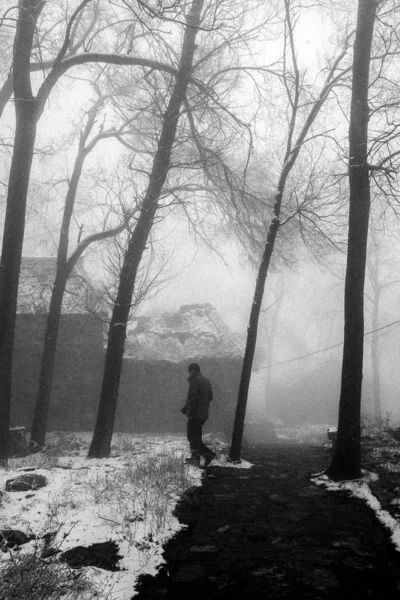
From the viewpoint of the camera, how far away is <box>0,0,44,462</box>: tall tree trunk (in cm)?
786

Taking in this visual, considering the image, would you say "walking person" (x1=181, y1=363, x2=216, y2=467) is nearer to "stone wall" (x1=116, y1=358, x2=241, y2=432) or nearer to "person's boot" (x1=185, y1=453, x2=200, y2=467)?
"person's boot" (x1=185, y1=453, x2=200, y2=467)

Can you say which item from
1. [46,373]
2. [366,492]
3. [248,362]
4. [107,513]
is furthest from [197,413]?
[46,373]

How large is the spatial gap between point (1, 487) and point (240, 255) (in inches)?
363

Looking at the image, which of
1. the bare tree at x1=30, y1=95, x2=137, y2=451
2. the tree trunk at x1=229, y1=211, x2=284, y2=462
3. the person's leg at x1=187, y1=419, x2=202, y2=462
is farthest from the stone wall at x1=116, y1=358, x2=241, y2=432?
the person's leg at x1=187, y1=419, x2=202, y2=462

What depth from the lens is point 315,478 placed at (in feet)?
22.5

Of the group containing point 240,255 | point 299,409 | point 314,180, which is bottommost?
point 299,409

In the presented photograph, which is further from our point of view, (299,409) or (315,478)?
(299,409)

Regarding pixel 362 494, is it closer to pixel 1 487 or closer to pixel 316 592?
pixel 316 592

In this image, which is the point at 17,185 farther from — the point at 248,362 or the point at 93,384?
the point at 93,384

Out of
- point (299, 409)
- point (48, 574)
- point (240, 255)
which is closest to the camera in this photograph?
point (48, 574)

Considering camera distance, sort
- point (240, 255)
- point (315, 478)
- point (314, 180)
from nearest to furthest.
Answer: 1. point (315, 478)
2. point (314, 180)
3. point (240, 255)

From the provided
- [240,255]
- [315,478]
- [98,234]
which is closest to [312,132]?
[240,255]

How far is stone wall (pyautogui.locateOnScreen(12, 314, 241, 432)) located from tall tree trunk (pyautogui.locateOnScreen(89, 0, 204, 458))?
9.06m

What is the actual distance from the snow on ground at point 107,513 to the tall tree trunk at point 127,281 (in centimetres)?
234
